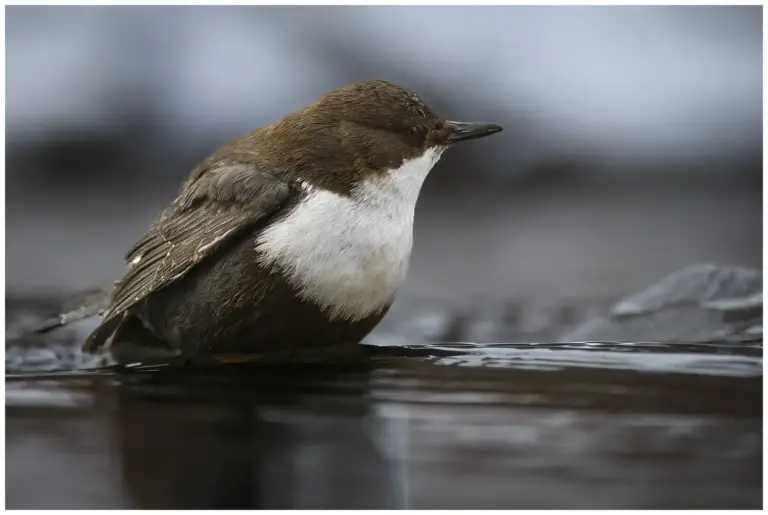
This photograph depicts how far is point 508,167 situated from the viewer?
883 centimetres

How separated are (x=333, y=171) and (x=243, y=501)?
1.38 meters

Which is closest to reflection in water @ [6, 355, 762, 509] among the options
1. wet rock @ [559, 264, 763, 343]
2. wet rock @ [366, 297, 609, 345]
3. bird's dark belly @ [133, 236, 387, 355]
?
bird's dark belly @ [133, 236, 387, 355]

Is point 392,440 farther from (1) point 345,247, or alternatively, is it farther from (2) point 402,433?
(1) point 345,247

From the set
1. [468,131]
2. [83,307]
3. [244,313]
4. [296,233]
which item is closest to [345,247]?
[296,233]

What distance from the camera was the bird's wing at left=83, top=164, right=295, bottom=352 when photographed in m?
3.43

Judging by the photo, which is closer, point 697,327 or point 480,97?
point 697,327

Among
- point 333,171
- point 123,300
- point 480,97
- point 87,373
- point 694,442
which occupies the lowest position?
point 694,442

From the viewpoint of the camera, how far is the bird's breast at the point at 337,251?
11.0 ft

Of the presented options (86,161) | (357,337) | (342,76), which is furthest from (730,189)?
(357,337)

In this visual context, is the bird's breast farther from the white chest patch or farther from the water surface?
the water surface

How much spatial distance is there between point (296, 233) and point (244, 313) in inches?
12.6

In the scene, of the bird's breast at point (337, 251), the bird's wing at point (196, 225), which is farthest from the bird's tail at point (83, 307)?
the bird's breast at point (337, 251)

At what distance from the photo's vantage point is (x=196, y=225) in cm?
360

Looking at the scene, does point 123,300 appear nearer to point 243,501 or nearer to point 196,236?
point 196,236
